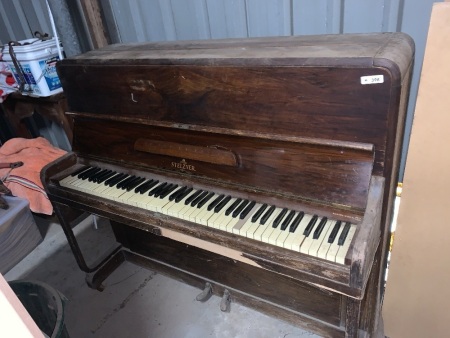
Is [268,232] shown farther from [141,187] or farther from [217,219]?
[141,187]

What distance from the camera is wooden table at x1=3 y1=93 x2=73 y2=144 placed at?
2369mm

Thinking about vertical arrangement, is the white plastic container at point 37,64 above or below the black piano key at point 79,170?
above

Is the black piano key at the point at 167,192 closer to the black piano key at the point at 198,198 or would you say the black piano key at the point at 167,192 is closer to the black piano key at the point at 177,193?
the black piano key at the point at 177,193

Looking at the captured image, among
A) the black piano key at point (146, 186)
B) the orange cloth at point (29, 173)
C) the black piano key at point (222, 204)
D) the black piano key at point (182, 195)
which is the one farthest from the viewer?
the orange cloth at point (29, 173)

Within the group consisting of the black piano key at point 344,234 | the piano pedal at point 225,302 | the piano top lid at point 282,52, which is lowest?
the piano pedal at point 225,302

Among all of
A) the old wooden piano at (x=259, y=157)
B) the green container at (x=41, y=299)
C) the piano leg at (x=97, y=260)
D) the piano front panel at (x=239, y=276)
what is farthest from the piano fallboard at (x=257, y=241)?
the piano front panel at (x=239, y=276)

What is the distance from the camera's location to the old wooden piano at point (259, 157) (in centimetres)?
109

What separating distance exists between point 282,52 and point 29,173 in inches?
83.8

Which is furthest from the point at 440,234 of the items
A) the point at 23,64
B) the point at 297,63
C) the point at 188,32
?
the point at 23,64

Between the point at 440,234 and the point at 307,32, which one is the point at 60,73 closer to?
the point at 307,32

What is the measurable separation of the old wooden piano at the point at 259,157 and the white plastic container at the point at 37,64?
2.28 feet

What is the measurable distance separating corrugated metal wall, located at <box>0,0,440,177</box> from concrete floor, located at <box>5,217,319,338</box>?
1.21m

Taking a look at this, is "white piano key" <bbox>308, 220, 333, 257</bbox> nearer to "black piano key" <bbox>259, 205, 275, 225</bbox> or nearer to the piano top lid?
"black piano key" <bbox>259, 205, 275, 225</bbox>

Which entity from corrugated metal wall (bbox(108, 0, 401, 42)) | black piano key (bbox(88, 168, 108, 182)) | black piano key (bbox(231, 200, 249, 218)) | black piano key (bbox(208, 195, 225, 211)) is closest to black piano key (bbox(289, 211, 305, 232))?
black piano key (bbox(231, 200, 249, 218))
